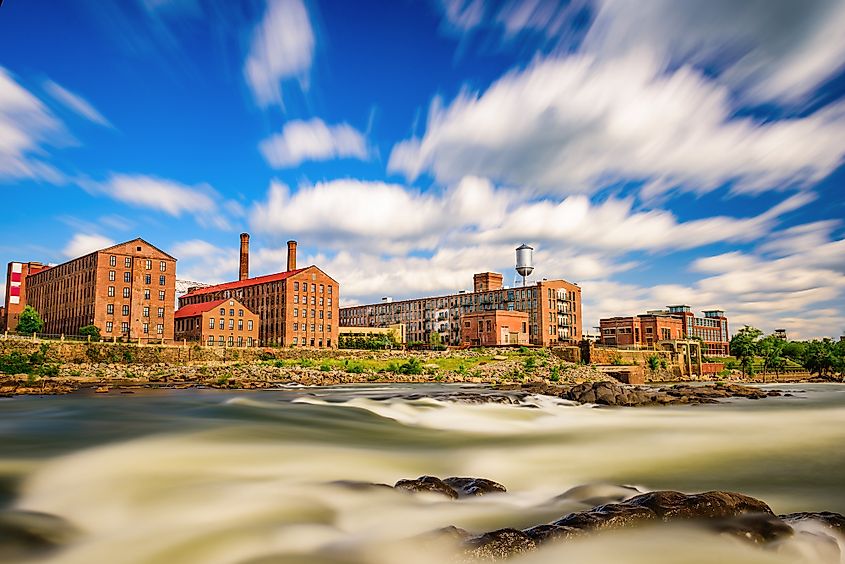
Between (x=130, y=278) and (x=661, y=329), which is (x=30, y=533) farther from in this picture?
(x=661, y=329)

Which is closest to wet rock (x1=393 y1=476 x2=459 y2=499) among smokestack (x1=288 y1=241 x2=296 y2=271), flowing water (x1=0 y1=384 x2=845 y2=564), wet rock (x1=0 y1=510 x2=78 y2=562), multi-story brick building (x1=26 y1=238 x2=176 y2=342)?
flowing water (x1=0 y1=384 x2=845 y2=564)

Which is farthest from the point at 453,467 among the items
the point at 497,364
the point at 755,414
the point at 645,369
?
the point at 645,369

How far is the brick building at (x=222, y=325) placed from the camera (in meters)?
86.8

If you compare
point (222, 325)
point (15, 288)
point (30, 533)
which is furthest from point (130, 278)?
point (30, 533)

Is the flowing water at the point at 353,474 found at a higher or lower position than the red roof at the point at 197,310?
lower

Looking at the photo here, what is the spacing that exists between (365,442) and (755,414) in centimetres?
2134

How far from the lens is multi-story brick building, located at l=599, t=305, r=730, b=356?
125 meters

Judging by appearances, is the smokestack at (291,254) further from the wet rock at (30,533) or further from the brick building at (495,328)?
the wet rock at (30,533)

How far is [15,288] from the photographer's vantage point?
109375mm

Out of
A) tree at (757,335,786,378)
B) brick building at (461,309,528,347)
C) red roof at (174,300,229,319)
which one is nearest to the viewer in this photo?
red roof at (174,300,229,319)

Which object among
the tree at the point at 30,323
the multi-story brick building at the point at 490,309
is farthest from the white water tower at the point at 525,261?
the tree at the point at 30,323

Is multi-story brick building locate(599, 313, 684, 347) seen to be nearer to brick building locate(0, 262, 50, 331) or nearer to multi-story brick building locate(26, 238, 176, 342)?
multi-story brick building locate(26, 238, 176, 342)

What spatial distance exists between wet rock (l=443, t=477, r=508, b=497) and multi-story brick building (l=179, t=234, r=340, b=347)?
290ft

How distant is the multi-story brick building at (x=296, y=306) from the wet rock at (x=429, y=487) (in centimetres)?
8857
